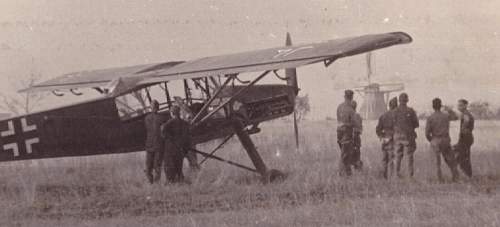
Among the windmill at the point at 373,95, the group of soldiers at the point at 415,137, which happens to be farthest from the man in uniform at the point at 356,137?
the windmill at the point at 373,95

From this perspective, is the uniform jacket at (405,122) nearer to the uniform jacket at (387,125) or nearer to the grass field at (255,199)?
the uniform jacket at (387,125)

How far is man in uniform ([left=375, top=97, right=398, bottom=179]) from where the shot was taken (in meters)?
11.0

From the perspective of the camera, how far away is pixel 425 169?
12.1 metres

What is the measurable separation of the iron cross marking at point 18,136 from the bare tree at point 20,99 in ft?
111

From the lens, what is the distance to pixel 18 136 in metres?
10.5

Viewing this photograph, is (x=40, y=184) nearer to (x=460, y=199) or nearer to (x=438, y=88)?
(x=460, y=199)

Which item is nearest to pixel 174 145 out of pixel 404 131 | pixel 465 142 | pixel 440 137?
pixel 404 131

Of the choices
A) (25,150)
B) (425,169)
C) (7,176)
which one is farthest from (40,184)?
(425,169)

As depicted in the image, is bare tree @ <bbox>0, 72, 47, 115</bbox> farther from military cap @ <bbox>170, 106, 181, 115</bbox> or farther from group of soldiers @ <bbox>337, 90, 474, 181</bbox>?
group of soldiers @ <bbox>337, 90, 474, 181</bbox>

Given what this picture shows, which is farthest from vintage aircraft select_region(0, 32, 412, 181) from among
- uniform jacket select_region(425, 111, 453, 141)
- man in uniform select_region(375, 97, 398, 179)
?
uniform jacket select_region(425, 111, 453, 141)

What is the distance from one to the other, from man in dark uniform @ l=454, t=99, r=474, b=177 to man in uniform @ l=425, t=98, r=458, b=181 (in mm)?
344

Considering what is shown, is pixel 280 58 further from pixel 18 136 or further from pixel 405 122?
pixel 18 136

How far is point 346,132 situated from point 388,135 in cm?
81

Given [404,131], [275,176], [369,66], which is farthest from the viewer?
[369,66]
